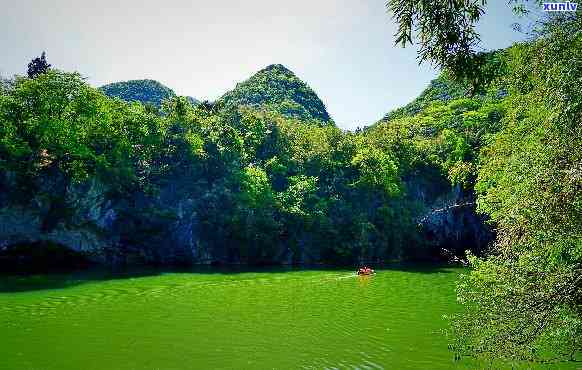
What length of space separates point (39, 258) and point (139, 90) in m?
102

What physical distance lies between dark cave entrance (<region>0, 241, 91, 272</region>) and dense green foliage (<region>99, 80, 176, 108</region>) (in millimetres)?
95521

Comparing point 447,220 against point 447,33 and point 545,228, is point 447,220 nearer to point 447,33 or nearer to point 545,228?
point 545,228

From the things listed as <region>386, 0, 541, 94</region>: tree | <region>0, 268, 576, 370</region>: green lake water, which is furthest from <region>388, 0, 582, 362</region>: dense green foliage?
<region>0, 268, 576, 370</region>: green lake water

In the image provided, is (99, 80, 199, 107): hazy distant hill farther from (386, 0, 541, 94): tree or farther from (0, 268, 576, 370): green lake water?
(386, 0, 541, 94): tree

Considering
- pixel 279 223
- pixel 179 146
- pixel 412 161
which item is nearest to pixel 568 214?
pixel 279 223

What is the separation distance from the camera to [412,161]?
57.0m

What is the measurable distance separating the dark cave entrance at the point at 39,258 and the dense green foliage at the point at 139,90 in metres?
95.5

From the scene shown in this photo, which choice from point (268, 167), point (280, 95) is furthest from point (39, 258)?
point (280, 95)

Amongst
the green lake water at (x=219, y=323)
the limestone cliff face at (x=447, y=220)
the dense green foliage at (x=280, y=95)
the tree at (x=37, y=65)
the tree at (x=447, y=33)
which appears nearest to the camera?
the tree at (x=447, y=33)

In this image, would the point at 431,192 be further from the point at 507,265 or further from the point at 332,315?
the point at 507,265

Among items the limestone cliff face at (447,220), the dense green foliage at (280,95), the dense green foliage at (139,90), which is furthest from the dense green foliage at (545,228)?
the dense green foliage at (139,90)

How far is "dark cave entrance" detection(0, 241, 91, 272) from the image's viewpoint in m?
37.3

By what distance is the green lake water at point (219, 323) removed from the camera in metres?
15.1

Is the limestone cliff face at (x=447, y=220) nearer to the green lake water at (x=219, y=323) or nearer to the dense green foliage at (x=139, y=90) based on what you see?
the green lake water at (x=219, y=323)
